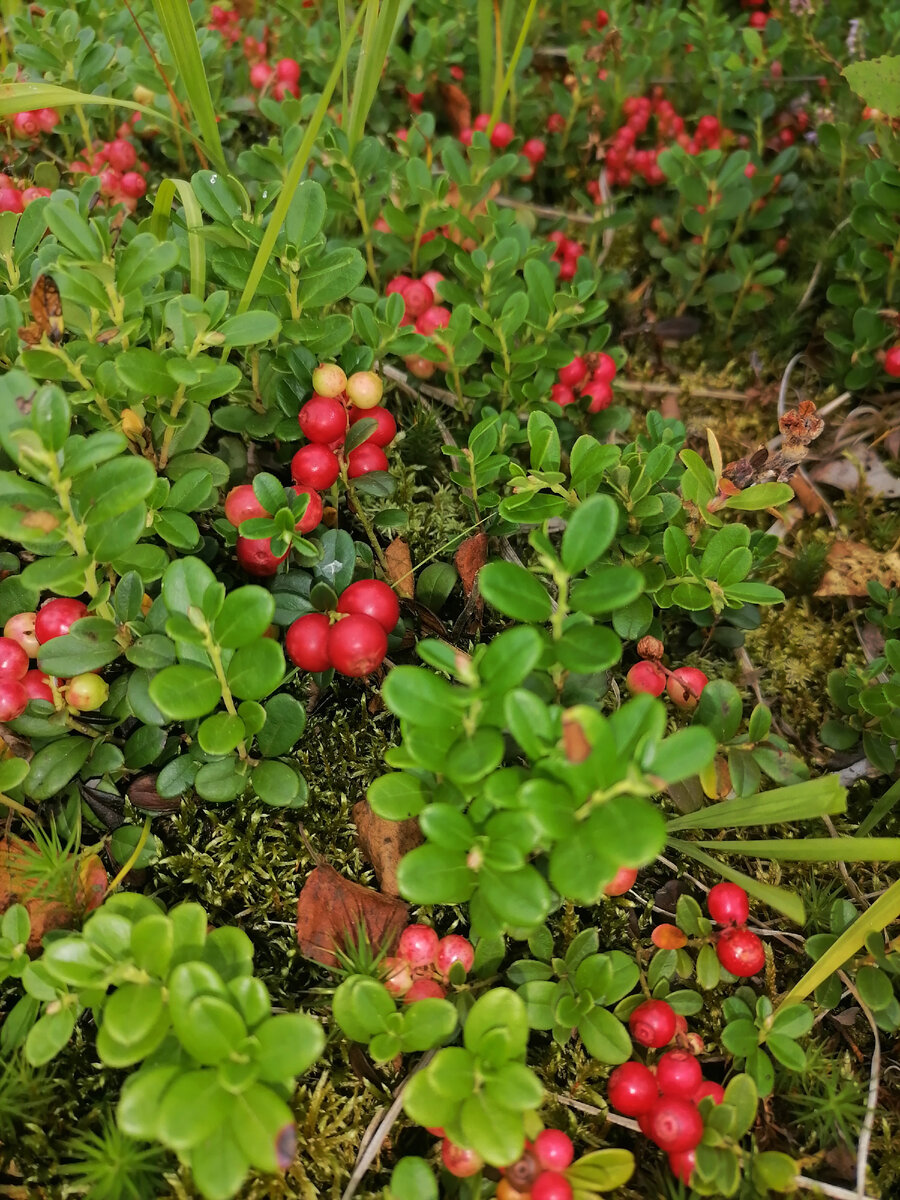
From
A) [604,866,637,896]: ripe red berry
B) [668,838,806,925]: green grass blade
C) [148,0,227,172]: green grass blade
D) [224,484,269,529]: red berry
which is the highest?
[148,0,227,172]: green grass blade

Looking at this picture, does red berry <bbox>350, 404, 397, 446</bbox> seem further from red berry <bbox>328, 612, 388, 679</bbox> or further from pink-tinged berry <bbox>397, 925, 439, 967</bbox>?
pink-tinged berry <bbox>397, 925, 439, 967</bbox>

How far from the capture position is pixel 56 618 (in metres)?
1.82

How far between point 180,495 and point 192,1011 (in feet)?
3.48

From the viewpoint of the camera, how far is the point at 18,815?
1978 mm

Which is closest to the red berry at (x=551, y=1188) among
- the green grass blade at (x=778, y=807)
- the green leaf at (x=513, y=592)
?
the green grass blade at (x=778, y=807)

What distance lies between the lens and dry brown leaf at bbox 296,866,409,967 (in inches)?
72.7

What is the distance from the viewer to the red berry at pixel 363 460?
7.22ft

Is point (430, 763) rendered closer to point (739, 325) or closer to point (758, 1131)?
point (758, 1131)

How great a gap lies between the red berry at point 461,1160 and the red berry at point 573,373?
2.03m

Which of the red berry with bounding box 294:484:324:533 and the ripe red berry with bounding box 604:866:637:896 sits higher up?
the red berry with bounding box 294:484:324:533

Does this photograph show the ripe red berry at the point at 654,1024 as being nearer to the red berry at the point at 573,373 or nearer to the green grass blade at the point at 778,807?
the green grass blade at the point at 778,807

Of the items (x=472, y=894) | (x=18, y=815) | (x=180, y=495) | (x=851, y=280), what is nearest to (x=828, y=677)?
(x=472, y=894)

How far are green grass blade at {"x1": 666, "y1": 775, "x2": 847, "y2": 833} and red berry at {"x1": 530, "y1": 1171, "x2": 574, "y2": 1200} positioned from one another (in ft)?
2.40

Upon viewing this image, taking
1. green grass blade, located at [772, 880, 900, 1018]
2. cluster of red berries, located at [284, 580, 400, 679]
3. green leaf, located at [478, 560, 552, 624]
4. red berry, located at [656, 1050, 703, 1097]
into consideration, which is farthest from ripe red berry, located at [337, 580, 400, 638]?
green grass blade, located at [772, 880, 900, 1018]
